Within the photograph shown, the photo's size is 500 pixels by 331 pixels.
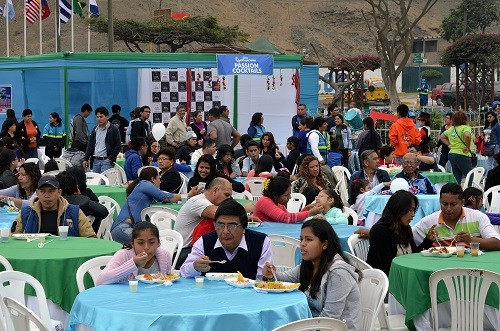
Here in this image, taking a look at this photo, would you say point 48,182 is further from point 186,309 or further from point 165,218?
point 186,309

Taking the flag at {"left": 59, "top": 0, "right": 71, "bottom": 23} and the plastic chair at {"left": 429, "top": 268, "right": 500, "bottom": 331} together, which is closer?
the plastic chair at {"left": 429, "top": 268, "right": 500, "bottom": 331}

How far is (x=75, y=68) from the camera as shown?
22578 millimetres

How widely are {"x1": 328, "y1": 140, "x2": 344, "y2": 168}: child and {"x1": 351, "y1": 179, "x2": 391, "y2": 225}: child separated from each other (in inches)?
217

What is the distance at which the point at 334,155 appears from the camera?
19734mm

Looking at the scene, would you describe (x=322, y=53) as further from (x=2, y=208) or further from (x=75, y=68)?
(x=2, y=208)

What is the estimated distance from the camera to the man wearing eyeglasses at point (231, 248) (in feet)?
24.4

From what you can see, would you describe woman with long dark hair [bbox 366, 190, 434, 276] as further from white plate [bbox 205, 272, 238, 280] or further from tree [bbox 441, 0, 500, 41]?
tree [bbox 441, 0, 500, 41]

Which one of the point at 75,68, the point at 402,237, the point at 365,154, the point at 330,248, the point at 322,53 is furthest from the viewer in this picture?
the point at 322,53

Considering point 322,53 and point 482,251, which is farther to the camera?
point 322,53

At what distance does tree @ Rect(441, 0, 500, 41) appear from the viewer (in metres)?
97.7

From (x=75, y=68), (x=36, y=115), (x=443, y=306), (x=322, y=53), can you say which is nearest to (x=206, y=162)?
(x=443, y=306)

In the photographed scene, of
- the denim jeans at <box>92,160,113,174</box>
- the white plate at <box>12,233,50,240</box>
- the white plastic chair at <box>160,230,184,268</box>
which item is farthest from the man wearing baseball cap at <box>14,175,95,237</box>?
the denim jeans at <box>92,160,113,174</box>

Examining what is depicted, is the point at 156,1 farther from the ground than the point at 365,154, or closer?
farther from the ground

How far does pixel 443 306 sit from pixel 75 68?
1572 cm
